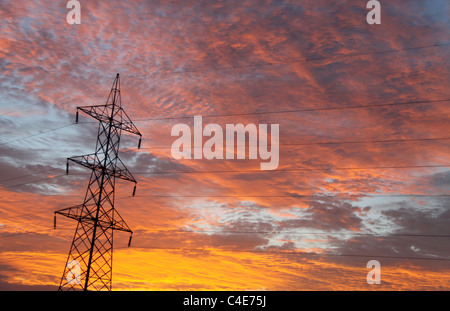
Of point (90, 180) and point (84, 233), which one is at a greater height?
point (90, 180)

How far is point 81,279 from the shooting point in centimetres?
3031
